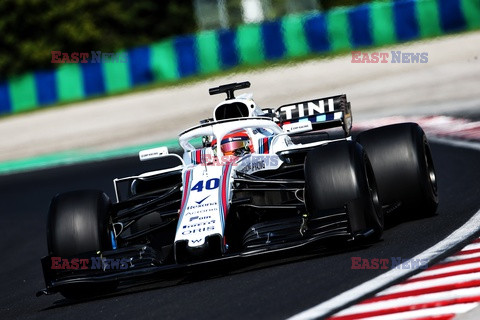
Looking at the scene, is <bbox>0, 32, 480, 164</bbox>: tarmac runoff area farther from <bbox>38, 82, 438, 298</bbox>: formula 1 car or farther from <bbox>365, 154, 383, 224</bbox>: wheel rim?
<bbox>365, 154, 383, 224</bbox>: wheel rim

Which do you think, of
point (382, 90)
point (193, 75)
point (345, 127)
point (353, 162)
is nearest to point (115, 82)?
point (193, 75)

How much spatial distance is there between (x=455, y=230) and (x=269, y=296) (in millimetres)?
2231

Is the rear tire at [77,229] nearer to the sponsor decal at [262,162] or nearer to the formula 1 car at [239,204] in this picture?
the formula 1 car at [239,204]

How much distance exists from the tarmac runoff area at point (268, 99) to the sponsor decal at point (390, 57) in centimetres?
13

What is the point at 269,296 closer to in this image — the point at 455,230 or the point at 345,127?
the point at 455,230

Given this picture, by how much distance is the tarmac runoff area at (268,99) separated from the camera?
75.0 feet

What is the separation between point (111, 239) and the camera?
8750 millimetres

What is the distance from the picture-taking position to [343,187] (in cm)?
804

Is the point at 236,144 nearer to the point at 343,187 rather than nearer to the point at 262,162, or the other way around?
the point at 262,162

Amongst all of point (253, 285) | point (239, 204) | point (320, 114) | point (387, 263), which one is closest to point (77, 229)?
point (239, 204)

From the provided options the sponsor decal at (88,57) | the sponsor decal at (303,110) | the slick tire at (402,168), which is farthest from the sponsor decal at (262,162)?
the sponsor decal at (88,57)

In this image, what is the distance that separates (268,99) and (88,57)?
14.2m

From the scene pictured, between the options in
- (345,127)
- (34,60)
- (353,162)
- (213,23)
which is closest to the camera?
(353,162)

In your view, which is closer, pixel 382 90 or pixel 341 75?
pixel 382 90
